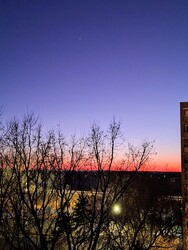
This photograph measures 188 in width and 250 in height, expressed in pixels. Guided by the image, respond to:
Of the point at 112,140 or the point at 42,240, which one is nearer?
the point at 42,240

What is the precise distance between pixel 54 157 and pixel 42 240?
2.41 m

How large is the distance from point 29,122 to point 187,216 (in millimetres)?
9545

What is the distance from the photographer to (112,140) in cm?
783

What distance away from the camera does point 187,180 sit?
39.5ft

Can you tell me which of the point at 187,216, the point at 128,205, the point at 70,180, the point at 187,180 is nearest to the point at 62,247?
the point at 128,205

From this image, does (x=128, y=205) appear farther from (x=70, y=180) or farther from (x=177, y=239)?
(x=70, y=180)

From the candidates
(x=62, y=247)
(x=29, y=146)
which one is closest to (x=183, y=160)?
(x=29, y=146)

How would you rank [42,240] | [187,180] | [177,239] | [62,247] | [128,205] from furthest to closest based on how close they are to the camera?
[128,205]
[177,239]
[62,247]
[187,180]
[42,240]

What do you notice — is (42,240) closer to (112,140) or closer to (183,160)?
(112,140)

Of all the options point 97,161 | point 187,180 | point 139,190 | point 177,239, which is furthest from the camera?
point 139,190

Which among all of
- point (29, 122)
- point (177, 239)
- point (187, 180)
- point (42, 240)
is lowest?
point (177, 239)

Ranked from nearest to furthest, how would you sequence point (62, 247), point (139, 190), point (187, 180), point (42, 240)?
point (42, 240), point (187, 180), point (62, 247), point (139, 190)

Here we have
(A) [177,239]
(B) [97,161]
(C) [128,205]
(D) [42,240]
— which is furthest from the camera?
(C) [128,205]

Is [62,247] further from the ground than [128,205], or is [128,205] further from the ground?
[128,205]
